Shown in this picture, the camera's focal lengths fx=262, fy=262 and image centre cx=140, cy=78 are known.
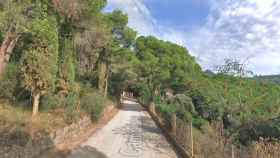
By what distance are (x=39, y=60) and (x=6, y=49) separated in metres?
3.18

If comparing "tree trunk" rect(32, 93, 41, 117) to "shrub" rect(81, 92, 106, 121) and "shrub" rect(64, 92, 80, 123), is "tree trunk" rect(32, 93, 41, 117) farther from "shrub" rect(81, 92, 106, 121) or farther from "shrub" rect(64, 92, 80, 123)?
"shrub" rect(81, 92, 106, 121)

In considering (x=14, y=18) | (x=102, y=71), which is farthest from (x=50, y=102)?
(x=102, y=71)

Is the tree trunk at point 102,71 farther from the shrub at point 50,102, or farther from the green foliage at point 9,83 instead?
the green foliage at point 9,83

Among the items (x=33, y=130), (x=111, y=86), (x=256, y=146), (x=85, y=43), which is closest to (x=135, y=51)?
(x=111, y=86)

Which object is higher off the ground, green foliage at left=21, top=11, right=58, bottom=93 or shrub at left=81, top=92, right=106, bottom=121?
green foliage at left=21, top=11, right=58, bottom=93

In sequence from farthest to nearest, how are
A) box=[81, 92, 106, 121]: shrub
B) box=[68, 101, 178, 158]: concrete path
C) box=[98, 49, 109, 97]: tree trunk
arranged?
1. box=[98, 49, 109, 97]: tree trunk
2. box=[81, 92, 106, 121]: shrub
3. box=[68, 101, 178, 158]: concrete path

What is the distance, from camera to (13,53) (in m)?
14.3

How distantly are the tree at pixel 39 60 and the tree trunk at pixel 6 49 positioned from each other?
1438 mm

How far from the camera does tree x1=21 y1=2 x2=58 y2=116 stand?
11.1 m

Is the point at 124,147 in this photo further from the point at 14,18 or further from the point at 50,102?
the point at 14,18

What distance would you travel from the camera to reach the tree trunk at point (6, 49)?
40.5 ft

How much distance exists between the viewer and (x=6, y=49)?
13.0 m

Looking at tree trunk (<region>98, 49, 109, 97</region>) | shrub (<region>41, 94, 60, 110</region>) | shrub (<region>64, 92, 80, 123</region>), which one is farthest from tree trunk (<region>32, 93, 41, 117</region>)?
tree trunk (<region>98, 49, 109, 97</region>)

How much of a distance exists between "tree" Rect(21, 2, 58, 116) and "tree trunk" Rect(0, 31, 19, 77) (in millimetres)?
1438
